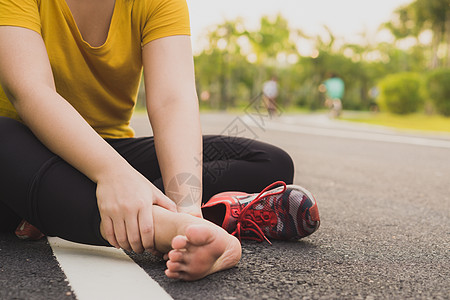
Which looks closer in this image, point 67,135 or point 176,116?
point 67,135

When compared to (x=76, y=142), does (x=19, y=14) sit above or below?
above

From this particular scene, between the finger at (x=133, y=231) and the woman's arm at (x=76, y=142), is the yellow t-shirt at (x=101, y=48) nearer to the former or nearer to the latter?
the woman's arm at (x=76, y=142)

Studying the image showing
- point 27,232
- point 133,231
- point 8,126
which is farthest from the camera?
point 27,232

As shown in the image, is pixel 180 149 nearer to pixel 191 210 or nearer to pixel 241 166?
pixel 191 210

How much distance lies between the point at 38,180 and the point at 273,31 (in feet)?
118

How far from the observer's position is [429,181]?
395cm

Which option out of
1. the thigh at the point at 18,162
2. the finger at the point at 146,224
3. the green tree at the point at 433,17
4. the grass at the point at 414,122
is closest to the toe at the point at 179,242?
the finger at the point at 146,224

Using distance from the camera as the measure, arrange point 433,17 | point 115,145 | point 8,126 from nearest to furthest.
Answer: point 8,126
point 115,145
point 433,17

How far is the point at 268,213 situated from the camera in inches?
68.2

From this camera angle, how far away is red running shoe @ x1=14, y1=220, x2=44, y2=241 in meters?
1.69

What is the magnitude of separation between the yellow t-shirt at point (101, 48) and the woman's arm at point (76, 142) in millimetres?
149

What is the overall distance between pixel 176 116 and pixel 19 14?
1.84 feet

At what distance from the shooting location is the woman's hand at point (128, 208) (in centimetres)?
128

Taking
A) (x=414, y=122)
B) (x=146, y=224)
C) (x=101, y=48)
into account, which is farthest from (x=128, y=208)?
(x=414, y=122)
